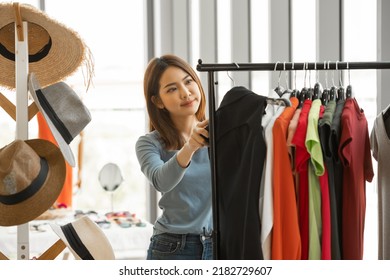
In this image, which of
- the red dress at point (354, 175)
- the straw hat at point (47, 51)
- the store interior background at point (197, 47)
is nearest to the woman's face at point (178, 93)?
the straw hat at point (47, 51)

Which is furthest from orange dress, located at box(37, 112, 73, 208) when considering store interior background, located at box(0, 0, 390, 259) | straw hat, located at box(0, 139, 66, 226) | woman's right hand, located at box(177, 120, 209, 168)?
woman's right hand, located at box(177, 120, 209, 168)

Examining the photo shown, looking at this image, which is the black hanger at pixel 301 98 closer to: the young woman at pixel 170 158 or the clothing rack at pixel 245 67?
the clothing rack at pixel 245 67

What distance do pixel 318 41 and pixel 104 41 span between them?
2750mm

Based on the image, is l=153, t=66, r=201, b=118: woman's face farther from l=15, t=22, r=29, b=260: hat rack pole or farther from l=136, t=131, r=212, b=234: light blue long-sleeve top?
l=15, t=22, r=29, b=260: hat rack pole

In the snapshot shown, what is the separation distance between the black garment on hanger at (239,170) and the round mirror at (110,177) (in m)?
2.16

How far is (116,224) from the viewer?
320 cm

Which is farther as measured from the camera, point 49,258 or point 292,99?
point 49,258

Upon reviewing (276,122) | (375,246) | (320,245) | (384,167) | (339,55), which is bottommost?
(375,246)

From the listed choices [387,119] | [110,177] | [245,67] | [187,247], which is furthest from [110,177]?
[387,119]

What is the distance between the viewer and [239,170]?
1606 mm

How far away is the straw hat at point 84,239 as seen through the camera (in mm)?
1841

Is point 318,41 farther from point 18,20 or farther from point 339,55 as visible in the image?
point 18,20

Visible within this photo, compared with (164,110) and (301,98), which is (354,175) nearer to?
(301,98)
